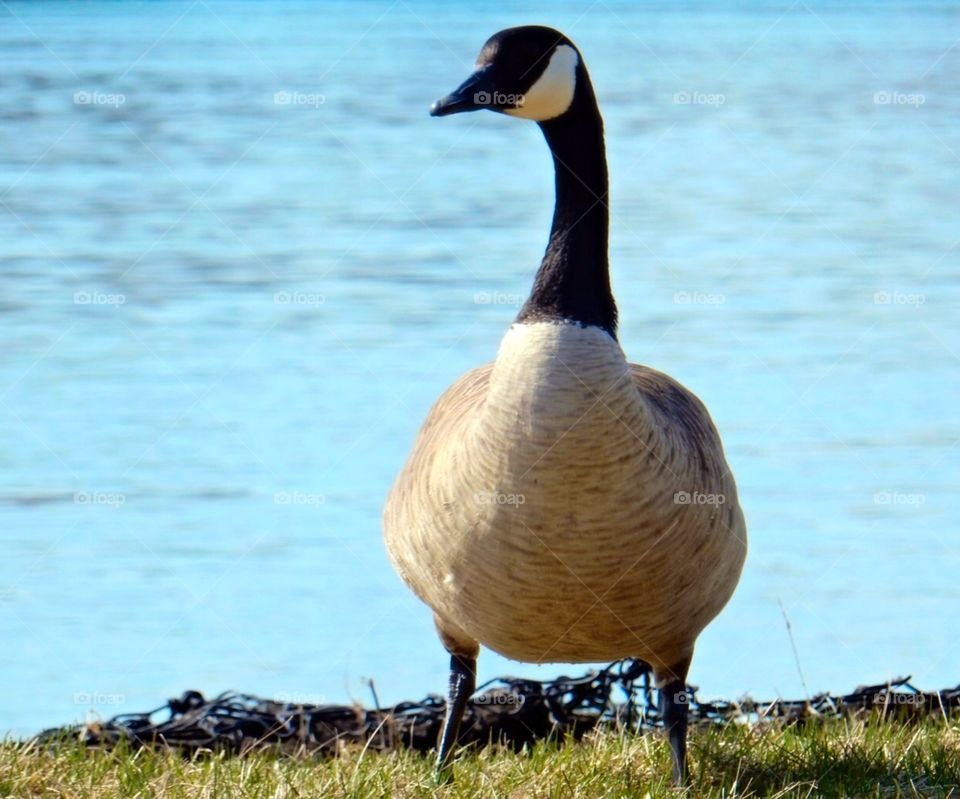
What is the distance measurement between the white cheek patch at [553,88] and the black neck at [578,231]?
1.9 inches

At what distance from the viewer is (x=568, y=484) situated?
4.18 m

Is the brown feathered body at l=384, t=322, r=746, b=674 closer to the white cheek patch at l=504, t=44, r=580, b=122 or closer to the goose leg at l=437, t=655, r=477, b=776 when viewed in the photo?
the goose leg at l=437, t=655, r=477, b=776

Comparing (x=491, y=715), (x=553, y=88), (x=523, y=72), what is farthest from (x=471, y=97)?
(x=491, y=715)

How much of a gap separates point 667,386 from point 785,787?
1.35 m

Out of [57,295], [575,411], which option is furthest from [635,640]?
[57,295]

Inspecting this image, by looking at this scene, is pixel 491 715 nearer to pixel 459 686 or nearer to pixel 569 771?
pixel 459 686

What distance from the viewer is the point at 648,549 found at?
4289mm

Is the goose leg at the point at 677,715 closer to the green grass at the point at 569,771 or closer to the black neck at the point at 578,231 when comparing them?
the green grass at the point at 569,771

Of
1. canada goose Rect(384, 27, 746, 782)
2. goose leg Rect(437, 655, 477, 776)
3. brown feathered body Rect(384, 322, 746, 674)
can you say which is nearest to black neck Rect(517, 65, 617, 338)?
canada goose Rect(384, 27, 746, 782)

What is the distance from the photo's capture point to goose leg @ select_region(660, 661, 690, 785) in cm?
461

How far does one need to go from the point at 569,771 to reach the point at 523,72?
2.08m

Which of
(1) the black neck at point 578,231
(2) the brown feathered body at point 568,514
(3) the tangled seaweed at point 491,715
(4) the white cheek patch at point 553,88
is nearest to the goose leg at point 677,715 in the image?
(2) the brown feathered body at point 568,514

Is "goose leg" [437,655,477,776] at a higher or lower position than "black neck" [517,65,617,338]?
lower

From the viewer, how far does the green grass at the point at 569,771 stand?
167 inches
